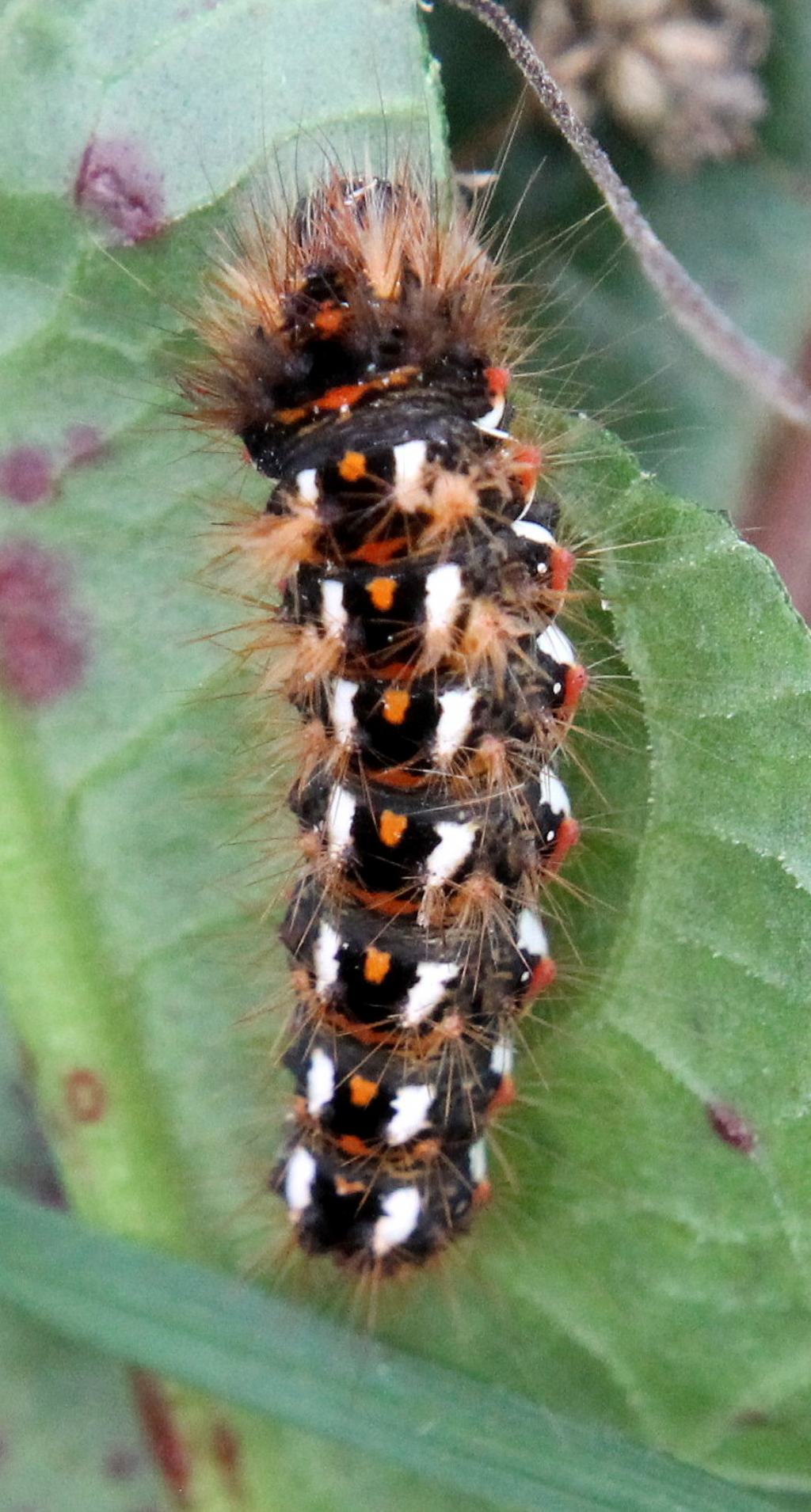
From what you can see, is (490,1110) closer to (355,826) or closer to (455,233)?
(355,826)

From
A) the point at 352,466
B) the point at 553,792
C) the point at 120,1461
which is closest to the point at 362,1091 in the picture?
the point at 553,792

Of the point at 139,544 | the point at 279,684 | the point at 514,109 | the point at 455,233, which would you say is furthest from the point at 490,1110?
the point at 514,109

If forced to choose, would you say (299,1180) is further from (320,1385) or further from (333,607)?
(333,607)

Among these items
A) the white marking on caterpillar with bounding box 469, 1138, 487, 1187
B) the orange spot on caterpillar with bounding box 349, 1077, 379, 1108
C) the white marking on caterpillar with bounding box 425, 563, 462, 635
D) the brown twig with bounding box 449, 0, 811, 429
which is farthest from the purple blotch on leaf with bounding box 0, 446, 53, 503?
the white marking on caterpillar with bounding box 469, 1138, 487, 1187

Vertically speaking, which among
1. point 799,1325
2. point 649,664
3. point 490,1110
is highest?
point 649,664

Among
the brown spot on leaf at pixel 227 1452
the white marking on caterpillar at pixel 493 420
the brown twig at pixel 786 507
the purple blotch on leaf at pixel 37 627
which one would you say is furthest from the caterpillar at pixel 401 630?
the brown twig at pixel 786 507

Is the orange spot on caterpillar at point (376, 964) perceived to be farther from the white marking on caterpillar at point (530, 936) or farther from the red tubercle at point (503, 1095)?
the red tubercle at point (503, 1095)

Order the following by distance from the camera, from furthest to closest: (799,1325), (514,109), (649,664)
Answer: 1. (514,109)
2. (799,1325)
3. (649,664)
